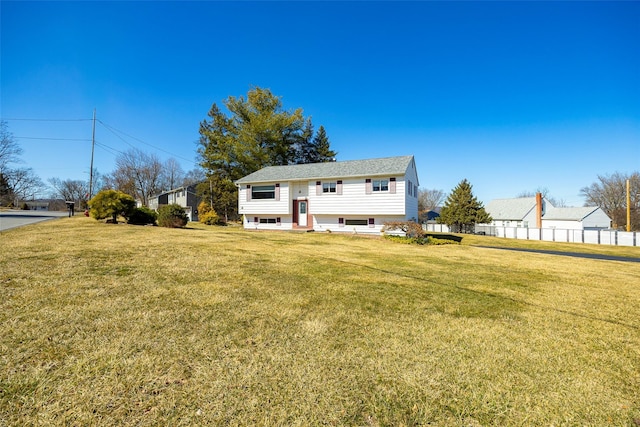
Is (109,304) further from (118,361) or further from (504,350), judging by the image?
(504,350)

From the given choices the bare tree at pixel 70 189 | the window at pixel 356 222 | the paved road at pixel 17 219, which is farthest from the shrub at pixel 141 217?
the bare tree at pixel 70 189

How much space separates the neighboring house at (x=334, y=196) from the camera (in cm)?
1800

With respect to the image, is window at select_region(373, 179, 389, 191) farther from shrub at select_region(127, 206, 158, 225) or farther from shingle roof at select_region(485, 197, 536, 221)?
shingle roof at select_region(485, 197, 536, 221)

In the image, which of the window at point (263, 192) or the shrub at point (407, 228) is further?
the window at point (263, 192)

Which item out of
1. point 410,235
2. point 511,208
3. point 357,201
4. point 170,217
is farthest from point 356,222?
point 511,208

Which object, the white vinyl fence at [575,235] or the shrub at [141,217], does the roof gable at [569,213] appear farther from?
→ the shrub at [141,217]

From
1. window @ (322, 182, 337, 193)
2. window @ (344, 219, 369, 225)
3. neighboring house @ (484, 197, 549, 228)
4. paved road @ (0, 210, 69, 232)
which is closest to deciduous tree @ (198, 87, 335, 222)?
window @ (322, 182, 337, 193)

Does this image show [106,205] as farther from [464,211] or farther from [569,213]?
[569,213]

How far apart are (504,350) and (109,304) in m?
5.22

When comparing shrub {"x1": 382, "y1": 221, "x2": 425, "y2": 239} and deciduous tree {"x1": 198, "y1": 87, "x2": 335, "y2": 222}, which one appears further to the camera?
deciduous tree {"x1": 198, "y1": 87, "x2": 335, "y2": 222}

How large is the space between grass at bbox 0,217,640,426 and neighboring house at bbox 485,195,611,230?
39386mm

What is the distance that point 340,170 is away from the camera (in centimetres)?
2005

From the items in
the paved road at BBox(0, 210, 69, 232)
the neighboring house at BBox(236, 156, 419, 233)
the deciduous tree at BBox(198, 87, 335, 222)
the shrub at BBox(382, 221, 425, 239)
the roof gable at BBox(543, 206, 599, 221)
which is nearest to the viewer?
the paved road at BBox(0, 210, 69, 232)

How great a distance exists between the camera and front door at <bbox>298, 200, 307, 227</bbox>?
21.3 m
